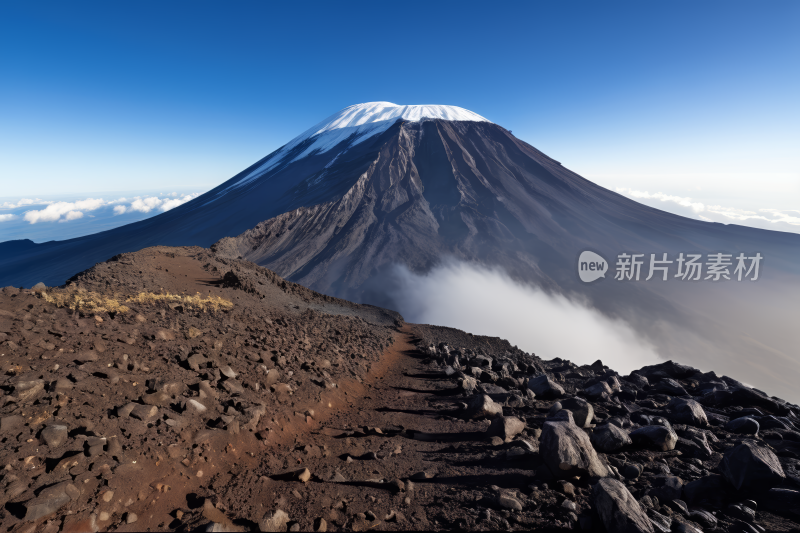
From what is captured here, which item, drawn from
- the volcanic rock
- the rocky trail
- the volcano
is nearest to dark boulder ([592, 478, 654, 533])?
the rocky trail

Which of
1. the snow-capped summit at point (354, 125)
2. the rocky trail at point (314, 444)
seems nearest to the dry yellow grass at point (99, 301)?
the rocky trail at point (314, 444)

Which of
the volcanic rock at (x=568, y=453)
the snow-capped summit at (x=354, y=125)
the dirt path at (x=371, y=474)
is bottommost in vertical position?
the dirt path at (x=371, y=474)

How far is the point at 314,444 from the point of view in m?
5.91

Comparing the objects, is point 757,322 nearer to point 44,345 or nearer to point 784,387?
point 784,387

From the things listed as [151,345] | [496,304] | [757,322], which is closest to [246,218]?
[496,304]

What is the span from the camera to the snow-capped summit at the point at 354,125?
76.9 metres

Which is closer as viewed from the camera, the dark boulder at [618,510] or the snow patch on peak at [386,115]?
the dark boulder at [618,510]

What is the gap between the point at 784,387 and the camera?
38.8 metres

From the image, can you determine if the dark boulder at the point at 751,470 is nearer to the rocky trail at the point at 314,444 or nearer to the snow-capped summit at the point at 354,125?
the rocky trail at the point at 314,444

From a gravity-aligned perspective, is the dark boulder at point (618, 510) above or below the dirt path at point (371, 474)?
above

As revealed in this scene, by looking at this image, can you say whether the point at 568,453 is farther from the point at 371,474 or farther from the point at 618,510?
the point at 371,474

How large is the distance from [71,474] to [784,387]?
59.6 m

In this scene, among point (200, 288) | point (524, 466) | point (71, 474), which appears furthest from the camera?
point (200, 288)

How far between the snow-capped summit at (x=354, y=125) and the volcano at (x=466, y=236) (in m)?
3.00
